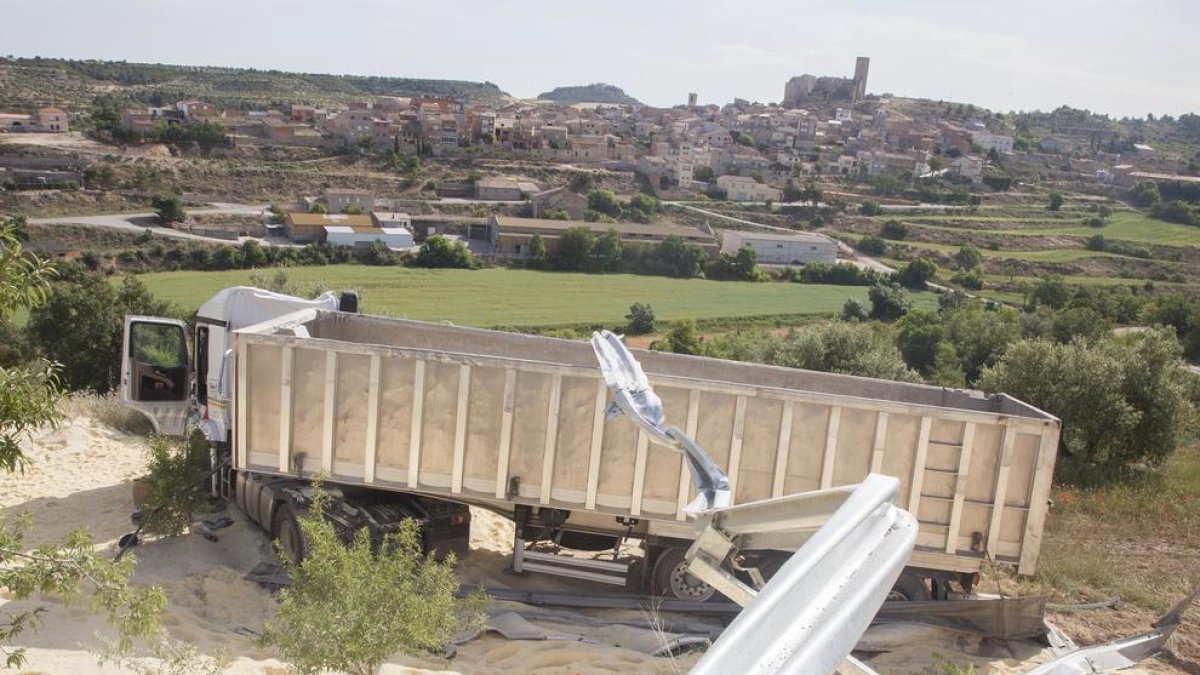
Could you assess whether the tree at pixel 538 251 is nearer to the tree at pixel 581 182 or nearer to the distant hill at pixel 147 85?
the tree at pixel 581 182

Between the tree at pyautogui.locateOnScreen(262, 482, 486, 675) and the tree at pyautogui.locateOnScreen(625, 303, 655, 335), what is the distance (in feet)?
133

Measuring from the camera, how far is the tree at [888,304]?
51250mm

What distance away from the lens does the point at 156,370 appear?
34.7 ft

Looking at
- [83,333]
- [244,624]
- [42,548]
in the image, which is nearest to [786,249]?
[83,333]

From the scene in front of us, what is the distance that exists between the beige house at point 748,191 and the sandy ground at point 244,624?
87.4 meters

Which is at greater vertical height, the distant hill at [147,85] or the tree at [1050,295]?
the distant hill at [147,85]

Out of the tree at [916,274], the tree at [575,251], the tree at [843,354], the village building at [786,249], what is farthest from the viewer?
the village building at [786,249]

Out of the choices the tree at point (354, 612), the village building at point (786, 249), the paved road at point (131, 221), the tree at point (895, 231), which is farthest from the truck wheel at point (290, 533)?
the tree at point (895, 231)

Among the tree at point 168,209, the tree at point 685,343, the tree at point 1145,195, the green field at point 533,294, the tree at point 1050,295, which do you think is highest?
the tree at point 1145,195

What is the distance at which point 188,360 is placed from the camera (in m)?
10.6

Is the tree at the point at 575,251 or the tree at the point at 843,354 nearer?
the tree at the point at 843,354

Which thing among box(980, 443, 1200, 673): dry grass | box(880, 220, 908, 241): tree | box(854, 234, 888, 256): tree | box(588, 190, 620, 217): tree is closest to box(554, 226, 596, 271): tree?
box(588, 190, 620, 217): tree

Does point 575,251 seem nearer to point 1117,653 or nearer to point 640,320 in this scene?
point 640,320

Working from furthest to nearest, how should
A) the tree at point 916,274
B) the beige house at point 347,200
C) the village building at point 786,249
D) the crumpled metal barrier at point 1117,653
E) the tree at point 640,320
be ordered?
the beige house at point 347,200
the village building at point 786,249
the tree at point 916,274
the tree at point 640,320
the crumpled metal barrier at point 1117,653
